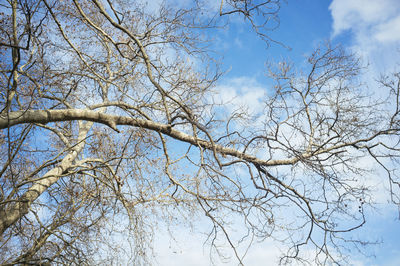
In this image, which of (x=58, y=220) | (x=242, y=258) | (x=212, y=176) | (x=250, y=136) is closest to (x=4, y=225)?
(x=58, y=220)

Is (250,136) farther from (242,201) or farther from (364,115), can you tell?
(364,115)

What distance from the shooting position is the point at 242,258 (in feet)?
13.3

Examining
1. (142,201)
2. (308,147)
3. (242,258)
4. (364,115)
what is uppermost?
(364,115)

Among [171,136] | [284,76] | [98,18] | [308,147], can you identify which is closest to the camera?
[171,136]

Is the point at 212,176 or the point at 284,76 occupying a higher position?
the point at 284,76

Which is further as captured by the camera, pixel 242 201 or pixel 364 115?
pixel 364 115

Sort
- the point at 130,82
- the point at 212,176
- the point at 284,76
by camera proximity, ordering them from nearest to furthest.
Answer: the point at 212,176 < the point at 284,76 < the point at 130,82

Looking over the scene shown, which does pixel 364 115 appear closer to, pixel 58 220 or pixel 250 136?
pixel 250 136

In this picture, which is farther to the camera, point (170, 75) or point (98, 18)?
point (98, 18)

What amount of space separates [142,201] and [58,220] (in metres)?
1.44

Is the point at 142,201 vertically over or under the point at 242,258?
over

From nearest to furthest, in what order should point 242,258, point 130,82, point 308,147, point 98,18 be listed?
1. point 242,258
2. point 308,147
3. point 130,82
4. point 98,18

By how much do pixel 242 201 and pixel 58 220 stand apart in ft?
9.97

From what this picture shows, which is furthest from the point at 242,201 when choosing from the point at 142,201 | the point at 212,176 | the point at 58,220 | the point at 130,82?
the point at 130,82
